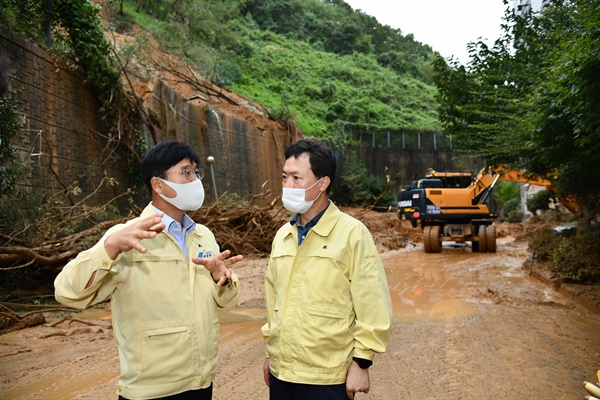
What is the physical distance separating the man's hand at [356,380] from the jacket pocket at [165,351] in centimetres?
74

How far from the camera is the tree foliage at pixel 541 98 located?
6.07m

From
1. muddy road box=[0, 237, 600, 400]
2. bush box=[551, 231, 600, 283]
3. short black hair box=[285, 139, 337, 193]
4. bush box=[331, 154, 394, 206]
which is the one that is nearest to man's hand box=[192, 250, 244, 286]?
short black hair box=[285, 139, 337, 193]

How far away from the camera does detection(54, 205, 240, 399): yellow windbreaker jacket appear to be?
7.91ft

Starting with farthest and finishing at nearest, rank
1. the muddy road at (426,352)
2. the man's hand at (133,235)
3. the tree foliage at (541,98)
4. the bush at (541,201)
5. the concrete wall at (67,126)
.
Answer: the bush at (541,201) → the concrete wall at (67,126) → the tree foliage at (541,98) → the muddy road at (426,352) → the man's hand at (133,235)

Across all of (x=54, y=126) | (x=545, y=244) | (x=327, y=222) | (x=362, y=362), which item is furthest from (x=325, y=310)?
(x=545, y=244)

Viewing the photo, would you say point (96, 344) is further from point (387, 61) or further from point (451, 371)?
point (387, 61)

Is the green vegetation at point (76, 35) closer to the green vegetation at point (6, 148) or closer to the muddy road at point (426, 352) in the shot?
the green vegetation at point (6, 148)

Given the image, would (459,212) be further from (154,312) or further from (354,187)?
(154,312)

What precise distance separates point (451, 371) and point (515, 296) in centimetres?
525

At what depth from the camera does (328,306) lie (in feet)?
8.69

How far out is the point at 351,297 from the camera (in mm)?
2697

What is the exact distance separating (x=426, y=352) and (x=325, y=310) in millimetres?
3932

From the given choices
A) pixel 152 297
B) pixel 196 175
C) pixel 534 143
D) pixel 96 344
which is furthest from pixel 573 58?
pixel 96 344

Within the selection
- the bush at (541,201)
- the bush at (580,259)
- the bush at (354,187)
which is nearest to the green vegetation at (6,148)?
the bush at (580,259)
